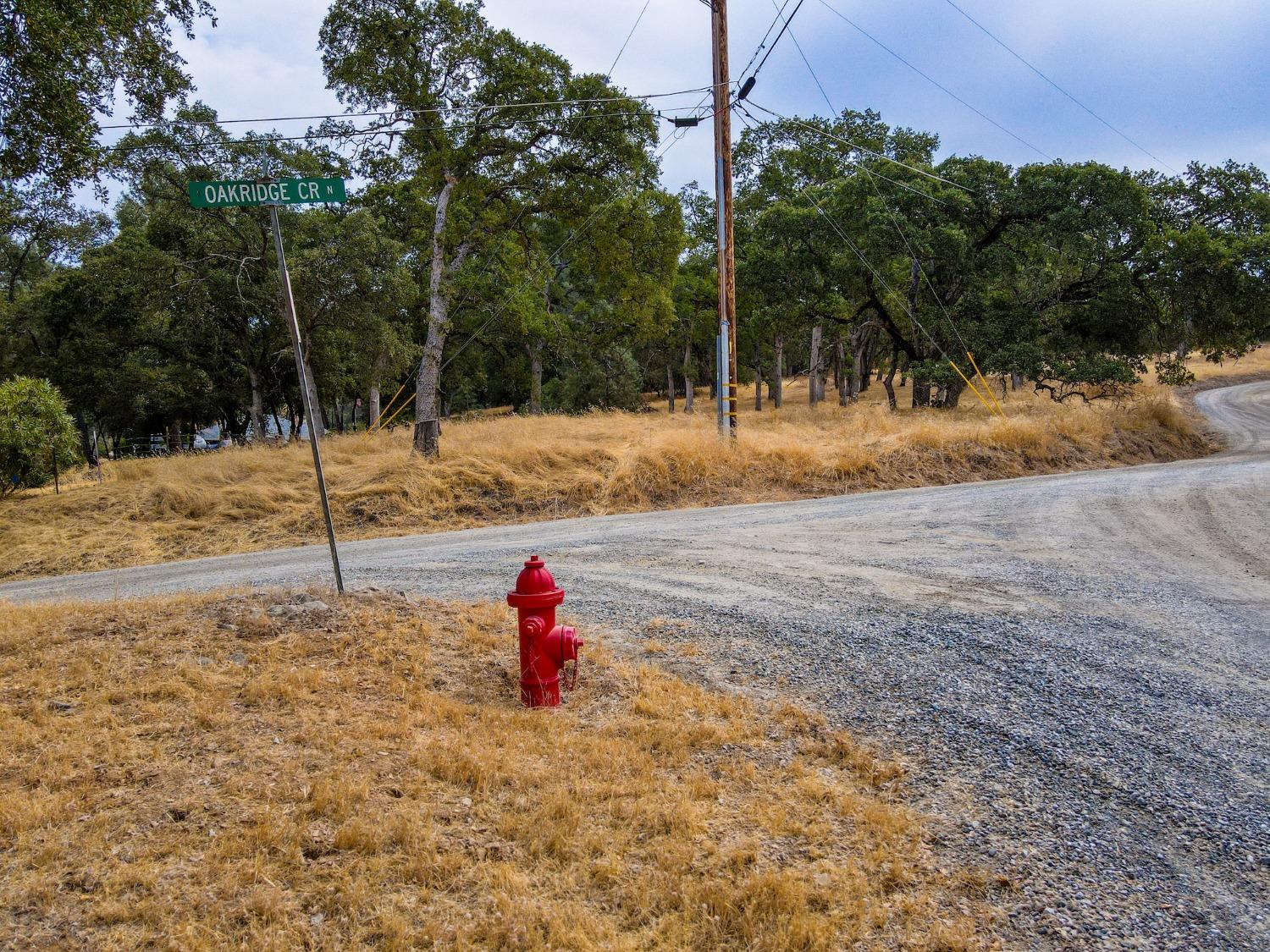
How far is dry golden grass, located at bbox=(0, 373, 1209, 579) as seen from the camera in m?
11.0

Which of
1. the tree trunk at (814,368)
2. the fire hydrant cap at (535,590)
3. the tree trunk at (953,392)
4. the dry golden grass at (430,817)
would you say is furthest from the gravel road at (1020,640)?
the tree trunk at (814,368)

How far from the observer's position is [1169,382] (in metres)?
20.2

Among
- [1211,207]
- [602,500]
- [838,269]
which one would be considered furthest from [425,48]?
[1211,207]

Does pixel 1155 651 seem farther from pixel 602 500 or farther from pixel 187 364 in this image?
pixel 187 364

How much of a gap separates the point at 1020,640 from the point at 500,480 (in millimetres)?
8887

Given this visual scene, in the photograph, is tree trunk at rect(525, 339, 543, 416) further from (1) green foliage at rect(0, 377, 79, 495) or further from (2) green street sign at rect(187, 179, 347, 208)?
(2) green street sign at rect(187, 179, 347, 208)

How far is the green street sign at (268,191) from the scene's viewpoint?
5023mm

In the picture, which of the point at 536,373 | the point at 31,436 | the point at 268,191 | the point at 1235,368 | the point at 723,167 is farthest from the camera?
the point at 1235,368

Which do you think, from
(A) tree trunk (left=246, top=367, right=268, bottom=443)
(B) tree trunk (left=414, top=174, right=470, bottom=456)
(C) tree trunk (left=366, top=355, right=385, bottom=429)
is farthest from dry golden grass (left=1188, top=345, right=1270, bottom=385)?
(A) tree trunk (left=246, top=367, right=268, bottom=443)

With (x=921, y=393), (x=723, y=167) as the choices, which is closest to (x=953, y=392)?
(x=921, y=393)

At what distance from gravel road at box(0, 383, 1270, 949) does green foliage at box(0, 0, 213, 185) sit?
443 cm

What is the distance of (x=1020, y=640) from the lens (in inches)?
183

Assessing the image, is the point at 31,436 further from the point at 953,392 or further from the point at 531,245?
the point at 953,392

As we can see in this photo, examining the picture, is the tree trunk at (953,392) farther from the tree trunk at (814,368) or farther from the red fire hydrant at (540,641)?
the red fire hydrant at (540,641)
